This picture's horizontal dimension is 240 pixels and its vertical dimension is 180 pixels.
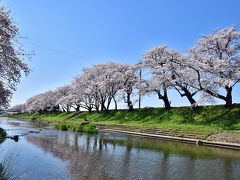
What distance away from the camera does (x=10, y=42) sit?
7742 mm

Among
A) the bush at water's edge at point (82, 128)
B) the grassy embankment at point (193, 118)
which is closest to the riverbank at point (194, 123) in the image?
the grassy embankment at point (193, 118)

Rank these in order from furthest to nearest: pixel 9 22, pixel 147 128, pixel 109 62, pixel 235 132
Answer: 1. pixel 109 62
2. pixel 147 128
3. pixel 235 132
4. pixel 9 22

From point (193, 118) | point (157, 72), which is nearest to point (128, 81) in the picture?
point (157, 72)

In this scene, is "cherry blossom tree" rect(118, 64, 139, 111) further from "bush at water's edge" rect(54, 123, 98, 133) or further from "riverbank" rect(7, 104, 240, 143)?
"bush at water's edge" rect(54, 123, 98, 133)

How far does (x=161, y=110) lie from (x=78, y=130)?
57.2ft

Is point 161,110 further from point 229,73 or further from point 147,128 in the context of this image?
point 229,73

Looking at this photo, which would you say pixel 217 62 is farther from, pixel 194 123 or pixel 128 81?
pixel 128 81

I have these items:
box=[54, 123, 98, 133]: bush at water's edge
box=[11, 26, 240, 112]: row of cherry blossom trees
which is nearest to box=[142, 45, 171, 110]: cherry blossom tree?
box=[11, 26, 240, 112]: row of cherry blossom trees

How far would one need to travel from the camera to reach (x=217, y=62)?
28.7m

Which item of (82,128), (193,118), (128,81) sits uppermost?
(128,81)

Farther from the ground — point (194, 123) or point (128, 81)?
point (128, 81)

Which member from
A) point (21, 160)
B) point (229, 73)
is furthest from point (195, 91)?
point (21, 160)

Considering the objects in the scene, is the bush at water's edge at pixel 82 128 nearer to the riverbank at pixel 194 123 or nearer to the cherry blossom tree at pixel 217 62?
the riverbank at pixel 194 123

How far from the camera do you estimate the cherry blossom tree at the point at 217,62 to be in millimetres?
28031
